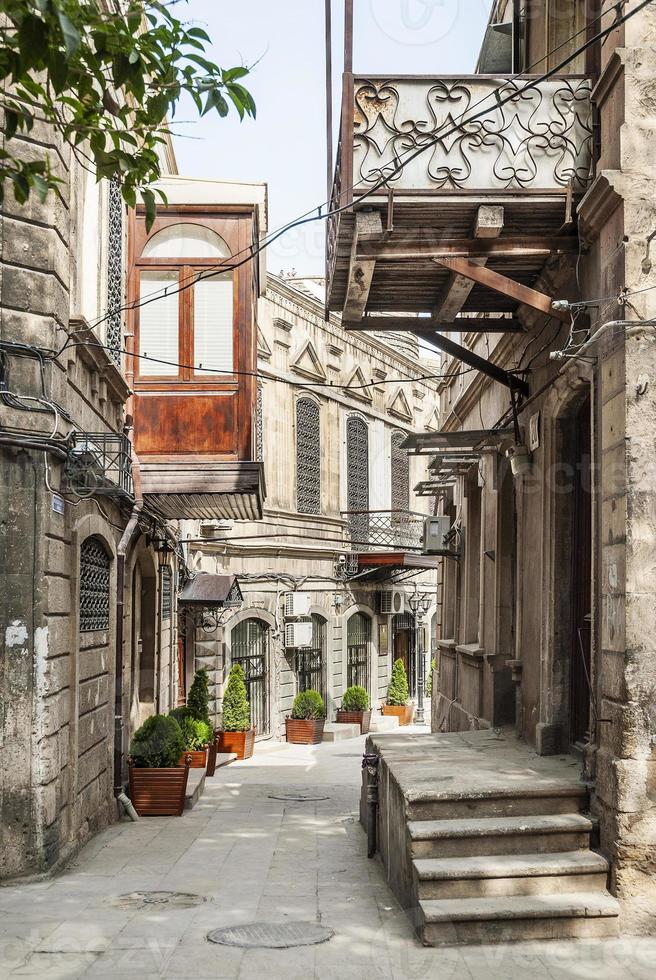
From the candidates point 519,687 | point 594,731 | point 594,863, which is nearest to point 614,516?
point 594,731

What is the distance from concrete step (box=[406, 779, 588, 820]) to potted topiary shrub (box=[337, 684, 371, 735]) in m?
19.6

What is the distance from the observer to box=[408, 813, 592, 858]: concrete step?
764 centimetres

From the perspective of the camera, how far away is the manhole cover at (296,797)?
1480 centimetres

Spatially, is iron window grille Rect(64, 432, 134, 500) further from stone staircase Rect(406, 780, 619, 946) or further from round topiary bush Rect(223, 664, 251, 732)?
round topiary bush Rect(223, 664, 251, 732)

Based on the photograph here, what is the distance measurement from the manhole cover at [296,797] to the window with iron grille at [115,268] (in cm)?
611

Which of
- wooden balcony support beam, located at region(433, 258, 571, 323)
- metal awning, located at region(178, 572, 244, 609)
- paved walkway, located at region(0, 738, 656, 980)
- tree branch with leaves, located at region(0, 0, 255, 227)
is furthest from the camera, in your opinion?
metal awning, located at region(178, 572, 244, 609)

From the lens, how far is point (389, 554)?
1177 inches

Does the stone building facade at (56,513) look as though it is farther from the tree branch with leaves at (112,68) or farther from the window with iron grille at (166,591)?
the window with iron grille at (166,591)

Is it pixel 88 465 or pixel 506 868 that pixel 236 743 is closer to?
pixel 88 465

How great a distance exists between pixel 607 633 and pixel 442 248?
11.4 feet

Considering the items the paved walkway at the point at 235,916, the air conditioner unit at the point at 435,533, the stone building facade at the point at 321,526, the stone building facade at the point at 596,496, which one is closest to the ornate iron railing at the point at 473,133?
the stone building facade at the point at 596,496

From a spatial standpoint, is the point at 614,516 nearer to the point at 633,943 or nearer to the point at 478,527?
the point at 633,943

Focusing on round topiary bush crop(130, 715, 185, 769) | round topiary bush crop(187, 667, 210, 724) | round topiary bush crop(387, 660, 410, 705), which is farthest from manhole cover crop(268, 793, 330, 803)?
round topiary bush crop(387, 660, 410, 705)

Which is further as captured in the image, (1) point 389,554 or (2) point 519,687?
(1) point 389,554
